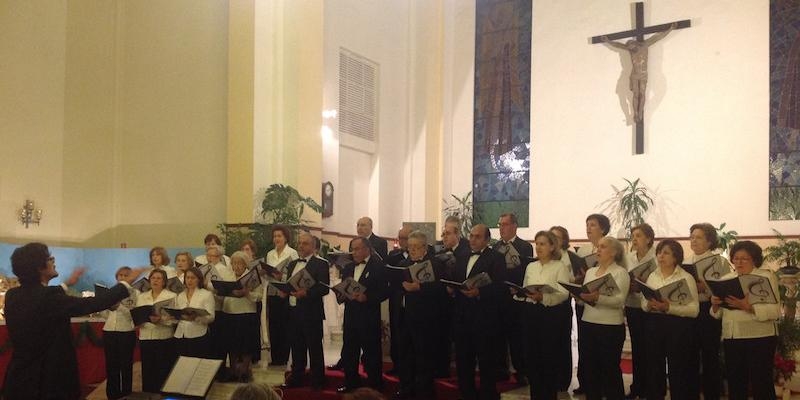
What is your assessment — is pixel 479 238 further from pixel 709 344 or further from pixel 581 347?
pixel 709 344

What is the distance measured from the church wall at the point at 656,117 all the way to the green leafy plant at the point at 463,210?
207 millimetres

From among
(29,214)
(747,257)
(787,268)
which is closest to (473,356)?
(747,257)

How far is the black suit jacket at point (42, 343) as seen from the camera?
13.6ft

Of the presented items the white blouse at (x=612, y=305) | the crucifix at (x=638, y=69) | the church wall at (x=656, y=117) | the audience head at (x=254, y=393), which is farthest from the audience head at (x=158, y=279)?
the crucifix at (x=638, y=69)

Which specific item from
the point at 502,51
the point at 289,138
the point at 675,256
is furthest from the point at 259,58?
the point at 675,256

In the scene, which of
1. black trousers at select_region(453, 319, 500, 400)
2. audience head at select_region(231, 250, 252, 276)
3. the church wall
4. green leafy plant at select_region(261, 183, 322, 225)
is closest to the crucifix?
the church wall

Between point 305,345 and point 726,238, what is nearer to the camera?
point 305,345

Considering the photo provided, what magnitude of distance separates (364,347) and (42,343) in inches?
129

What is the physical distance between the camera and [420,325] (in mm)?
6816

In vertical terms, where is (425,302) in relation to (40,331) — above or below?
below

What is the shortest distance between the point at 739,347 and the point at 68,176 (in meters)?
8.05

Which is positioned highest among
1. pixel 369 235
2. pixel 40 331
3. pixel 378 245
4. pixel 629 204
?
pixel 629 204

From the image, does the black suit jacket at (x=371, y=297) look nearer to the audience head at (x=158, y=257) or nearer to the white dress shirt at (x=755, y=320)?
the audience head at (x=158, y=257)

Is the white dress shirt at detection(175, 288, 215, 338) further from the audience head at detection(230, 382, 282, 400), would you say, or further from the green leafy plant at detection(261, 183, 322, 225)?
the audience head at detection(230, 382, 282, 400)
